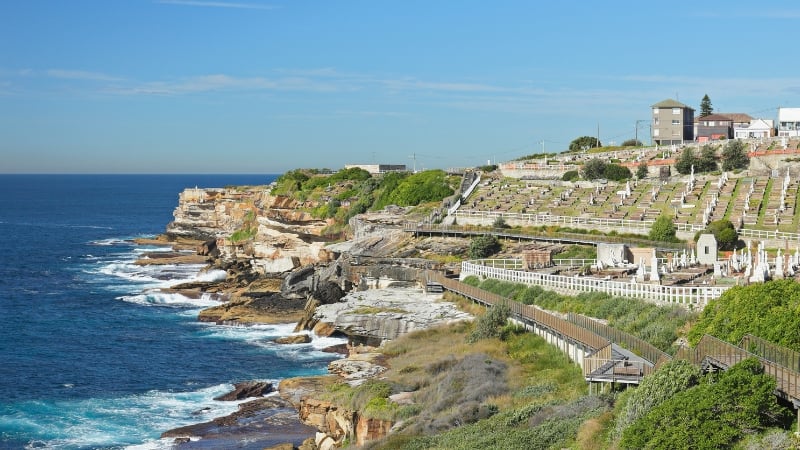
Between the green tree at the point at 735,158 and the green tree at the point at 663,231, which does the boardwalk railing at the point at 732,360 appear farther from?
the green tree at the point at 735,158

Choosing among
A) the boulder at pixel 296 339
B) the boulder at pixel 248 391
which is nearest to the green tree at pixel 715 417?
the boulder at pixel 248 391

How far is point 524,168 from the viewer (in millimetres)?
101188

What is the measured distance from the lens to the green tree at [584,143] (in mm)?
138900

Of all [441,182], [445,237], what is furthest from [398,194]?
[445,237]

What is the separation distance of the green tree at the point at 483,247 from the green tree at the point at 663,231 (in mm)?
→ 10649

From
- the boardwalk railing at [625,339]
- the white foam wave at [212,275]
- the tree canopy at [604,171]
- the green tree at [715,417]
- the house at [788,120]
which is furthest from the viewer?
the house at [788,120]

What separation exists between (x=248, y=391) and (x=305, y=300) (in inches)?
925

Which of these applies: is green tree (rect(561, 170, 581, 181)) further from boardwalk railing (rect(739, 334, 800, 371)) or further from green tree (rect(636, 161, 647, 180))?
boardwalk railing (rect(739, 334, 800, 371))

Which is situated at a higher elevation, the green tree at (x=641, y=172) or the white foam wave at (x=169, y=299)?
Result: the green tree at (x=641, y=172)

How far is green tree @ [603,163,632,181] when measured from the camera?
8956 centimetres

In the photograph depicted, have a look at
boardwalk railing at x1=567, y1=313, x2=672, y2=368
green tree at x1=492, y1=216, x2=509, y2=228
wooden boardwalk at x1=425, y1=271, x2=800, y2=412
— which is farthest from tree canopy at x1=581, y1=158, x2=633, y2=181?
boardwalk railing at x1=567, y1=313, x2=672, y2=368

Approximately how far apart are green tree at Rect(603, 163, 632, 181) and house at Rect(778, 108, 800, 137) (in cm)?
3168

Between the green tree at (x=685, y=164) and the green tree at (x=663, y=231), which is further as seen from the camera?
the green tree at (x=685, y=164)

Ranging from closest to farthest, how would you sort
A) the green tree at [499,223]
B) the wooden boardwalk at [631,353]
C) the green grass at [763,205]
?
1. the wooden boardwalk at [631,353]
2. the green grass at [763,205]
3. the green tree at [499,223]
